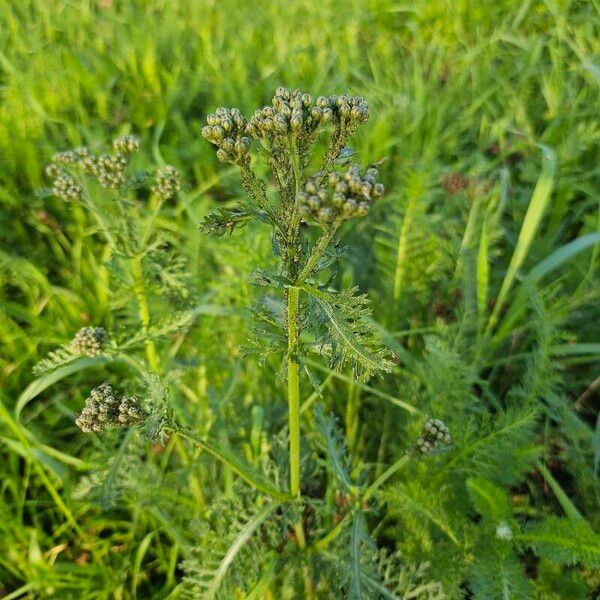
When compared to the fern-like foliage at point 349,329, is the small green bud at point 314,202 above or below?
above

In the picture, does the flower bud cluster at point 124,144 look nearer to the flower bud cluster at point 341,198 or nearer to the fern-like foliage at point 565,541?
the flower bud cluster at point 341,198

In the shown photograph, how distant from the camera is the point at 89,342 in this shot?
178 centimetres

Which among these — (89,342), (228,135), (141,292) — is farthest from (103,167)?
(228,135)

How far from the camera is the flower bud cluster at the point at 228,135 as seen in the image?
4.29 feet

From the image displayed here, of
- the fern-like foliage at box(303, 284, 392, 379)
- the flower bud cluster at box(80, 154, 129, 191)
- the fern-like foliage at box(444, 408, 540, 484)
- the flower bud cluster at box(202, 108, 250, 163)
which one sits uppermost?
the flower bud cluster at box(202, 108, 250, 163)

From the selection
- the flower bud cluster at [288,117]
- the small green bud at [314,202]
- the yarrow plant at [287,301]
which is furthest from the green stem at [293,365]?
the flower bud cluster at [288,117]

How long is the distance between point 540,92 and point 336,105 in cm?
323

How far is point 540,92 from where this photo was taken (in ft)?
13.1

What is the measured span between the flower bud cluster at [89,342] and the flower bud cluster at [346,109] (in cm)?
98

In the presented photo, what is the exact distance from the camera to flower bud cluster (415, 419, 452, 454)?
1.73 metres

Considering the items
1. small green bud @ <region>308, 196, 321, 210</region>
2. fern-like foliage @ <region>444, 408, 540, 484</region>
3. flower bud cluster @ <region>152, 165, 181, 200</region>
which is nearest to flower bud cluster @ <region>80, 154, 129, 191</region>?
flower bud cluster @ <region>152, 165, 181, 200</region>

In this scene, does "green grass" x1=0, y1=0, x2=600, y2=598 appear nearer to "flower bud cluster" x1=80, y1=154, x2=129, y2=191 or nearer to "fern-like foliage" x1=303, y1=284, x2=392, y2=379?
"flower bud cluster" x1=80, y1=154, x2=129, y2=191

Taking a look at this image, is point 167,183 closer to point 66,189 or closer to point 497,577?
point 66,189

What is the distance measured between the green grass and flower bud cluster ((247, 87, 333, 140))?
0.73 meters
